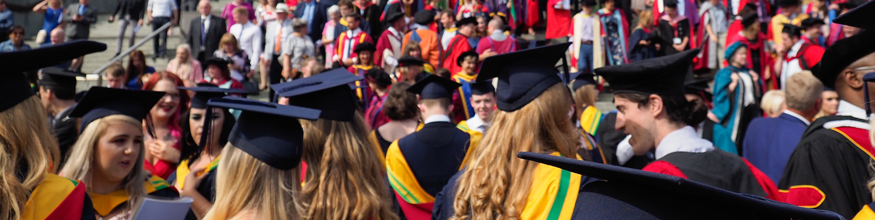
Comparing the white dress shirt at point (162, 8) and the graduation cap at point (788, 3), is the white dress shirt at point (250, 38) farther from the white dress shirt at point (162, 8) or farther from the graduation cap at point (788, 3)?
the graduation cap at point (788, 3)

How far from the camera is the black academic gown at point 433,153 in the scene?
16.4ft

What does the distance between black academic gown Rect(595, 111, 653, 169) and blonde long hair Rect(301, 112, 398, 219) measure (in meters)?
3.11

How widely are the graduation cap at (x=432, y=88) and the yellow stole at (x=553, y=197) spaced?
2788 mm

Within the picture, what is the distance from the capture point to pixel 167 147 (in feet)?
17.6

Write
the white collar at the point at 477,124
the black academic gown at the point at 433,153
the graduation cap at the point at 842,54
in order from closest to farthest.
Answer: the graduation cap at the point at 842,54 → the black academic gown at the point at 433,153 → the white collar at the point at 477,124

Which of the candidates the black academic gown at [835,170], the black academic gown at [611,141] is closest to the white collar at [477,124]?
the black academic gown at [611,141]

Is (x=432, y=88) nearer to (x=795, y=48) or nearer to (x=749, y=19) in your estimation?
(x=795, y=48)

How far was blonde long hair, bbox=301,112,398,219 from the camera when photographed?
3.53 metres

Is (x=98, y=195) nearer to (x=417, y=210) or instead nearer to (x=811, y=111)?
(x=417, y=210)

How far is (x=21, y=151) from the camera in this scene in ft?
9.09

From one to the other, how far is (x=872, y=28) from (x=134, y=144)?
3263 mm

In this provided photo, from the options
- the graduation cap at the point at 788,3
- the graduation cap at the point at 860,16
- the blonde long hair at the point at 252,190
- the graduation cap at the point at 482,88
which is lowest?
the graduation cap at the point at 482,88

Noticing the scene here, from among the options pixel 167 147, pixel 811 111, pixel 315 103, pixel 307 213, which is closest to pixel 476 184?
pixel 307 213

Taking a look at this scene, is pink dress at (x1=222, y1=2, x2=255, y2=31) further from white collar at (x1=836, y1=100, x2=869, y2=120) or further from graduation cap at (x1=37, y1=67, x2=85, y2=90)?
white collar at (x1=836, y1=100, x2=869, y2=120)
